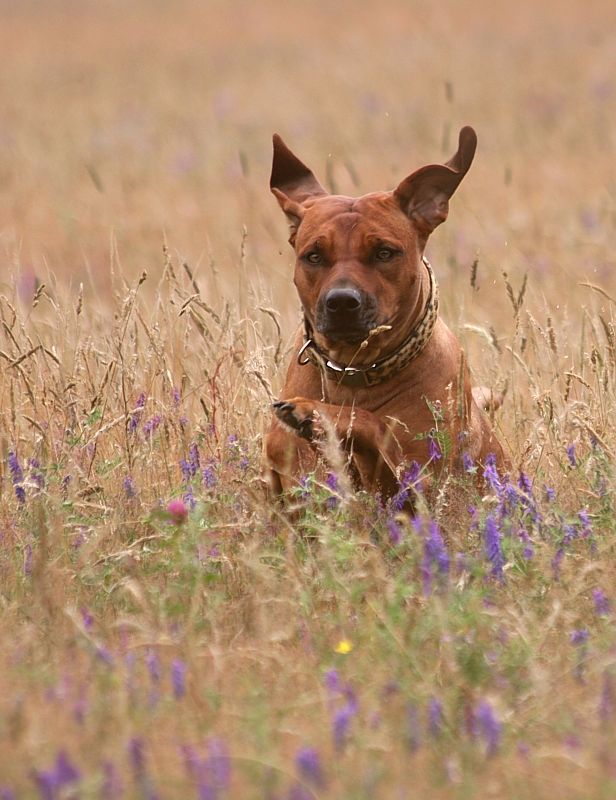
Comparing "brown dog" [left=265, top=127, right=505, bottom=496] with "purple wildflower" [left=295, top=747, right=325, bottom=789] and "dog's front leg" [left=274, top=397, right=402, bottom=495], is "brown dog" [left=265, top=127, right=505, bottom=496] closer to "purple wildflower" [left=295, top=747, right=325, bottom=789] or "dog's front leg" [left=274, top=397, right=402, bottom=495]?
"dog's front leg" [left=274, top=397, right=402, bottom=495]

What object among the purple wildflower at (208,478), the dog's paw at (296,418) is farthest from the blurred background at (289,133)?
the dog's paw at (296,418)

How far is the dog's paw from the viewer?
4562 mm

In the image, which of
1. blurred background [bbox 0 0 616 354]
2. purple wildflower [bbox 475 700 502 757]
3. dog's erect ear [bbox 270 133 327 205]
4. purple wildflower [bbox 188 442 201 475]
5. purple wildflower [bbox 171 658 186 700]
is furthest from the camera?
blurred background [bbox 0 0 616 354]

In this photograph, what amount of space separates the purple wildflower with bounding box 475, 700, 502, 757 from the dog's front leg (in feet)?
5.12

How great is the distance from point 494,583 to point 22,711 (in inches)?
59.6

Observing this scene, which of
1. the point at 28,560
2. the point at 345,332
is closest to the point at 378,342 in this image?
the point at 345,332

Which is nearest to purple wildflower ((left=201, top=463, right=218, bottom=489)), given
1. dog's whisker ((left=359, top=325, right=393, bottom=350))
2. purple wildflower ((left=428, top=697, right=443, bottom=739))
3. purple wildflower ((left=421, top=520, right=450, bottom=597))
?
dog's whisker ((left=359, top=325, right=393, bottom=350))

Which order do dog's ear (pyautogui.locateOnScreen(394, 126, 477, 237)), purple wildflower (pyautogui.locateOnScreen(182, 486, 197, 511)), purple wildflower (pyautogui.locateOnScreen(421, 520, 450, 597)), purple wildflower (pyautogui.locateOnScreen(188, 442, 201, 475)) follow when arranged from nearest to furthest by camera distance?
1. purple wildflower (pyautogui.locateOnScreen(421, 520, 450, 597))
2. purple wildflower (pyautogui.locateOnScreen(182, 486, 197, 511))
3. purple wildflower (pyautogui.locateOnScreen(188, 442, 201, 475))
4. dog's ear (pyautogui.locateOnScreen(394, 126, 477, 237))

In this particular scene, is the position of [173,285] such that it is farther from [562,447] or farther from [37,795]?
[37,795]

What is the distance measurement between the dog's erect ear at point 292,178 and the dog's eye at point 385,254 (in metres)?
0.69

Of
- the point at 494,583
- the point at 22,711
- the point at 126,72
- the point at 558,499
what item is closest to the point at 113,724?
the point at 22,711

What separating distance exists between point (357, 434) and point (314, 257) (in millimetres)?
685

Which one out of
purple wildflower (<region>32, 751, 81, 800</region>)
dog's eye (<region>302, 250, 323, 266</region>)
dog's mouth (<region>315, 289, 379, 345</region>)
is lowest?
purple wildflower (<region>32, 751, 81, 800</region>)

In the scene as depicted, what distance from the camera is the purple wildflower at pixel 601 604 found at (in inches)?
143
